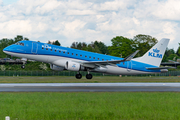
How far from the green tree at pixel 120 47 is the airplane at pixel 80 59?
55.8 metres

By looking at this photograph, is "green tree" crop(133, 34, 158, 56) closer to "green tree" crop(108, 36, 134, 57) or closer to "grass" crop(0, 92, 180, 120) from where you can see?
"green tree" crop(108, 36, 134, 57)

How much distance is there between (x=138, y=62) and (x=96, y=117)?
2924 centimetres

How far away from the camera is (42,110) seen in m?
12.7

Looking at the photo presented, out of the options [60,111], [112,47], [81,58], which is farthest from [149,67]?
[112,47]

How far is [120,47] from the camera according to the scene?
101 meters

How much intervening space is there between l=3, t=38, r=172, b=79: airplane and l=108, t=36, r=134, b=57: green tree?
183 feet

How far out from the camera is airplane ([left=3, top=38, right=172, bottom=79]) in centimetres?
3384

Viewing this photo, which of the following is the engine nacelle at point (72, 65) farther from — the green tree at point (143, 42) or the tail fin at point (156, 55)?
the green tree at point (143, 42)

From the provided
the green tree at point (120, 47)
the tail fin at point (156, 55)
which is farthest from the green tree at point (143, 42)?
the tail fin at point (156, 55)

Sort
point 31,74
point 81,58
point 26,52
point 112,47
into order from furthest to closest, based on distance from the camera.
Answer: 1. point 112,47
2. point 31,74
3. point 81,58
4. point 26,52

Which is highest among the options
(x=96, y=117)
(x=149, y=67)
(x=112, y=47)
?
(x=112, y=47)

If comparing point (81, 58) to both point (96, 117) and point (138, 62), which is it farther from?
point (96, 117)

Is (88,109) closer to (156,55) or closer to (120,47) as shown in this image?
(156,55)

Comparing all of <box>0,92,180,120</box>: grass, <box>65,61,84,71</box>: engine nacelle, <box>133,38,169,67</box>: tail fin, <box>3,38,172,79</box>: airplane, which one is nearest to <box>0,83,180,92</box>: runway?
<box>0,92,180,120</box>: grass
